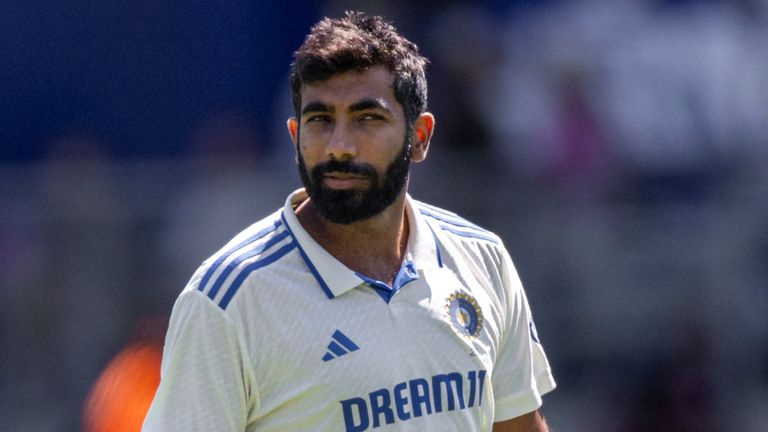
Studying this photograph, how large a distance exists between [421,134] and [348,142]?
1.28 ft

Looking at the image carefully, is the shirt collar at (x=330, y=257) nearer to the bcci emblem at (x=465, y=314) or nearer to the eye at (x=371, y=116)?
the bcci emblem at (x=465, y=314)

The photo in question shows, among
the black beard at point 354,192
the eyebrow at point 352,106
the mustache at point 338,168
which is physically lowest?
the black beard at point 354,192

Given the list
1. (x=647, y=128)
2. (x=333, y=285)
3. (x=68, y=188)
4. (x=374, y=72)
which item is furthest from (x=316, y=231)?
(x=647, y=128)

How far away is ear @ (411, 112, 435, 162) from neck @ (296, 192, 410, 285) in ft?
0.43

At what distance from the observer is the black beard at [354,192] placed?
3707 millimetres

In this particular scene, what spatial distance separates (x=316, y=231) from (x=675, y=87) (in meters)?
6.29

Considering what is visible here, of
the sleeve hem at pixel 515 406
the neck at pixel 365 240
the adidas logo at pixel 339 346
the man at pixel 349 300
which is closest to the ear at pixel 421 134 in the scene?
the man at pixel 349 300

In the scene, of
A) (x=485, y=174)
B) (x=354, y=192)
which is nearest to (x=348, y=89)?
(x=354, y=192)

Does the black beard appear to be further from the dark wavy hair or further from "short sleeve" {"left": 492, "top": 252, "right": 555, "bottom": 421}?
"short sleeve" {"left": 492, "top": 252, "right": 555, "bottom": 421}

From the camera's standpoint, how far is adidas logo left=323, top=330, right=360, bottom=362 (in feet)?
11.8

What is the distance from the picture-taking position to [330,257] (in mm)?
3736

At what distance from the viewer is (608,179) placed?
9133 millimetres

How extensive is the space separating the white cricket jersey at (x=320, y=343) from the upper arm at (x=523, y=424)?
14cm

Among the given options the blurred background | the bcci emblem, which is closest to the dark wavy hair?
the bcci emblem
